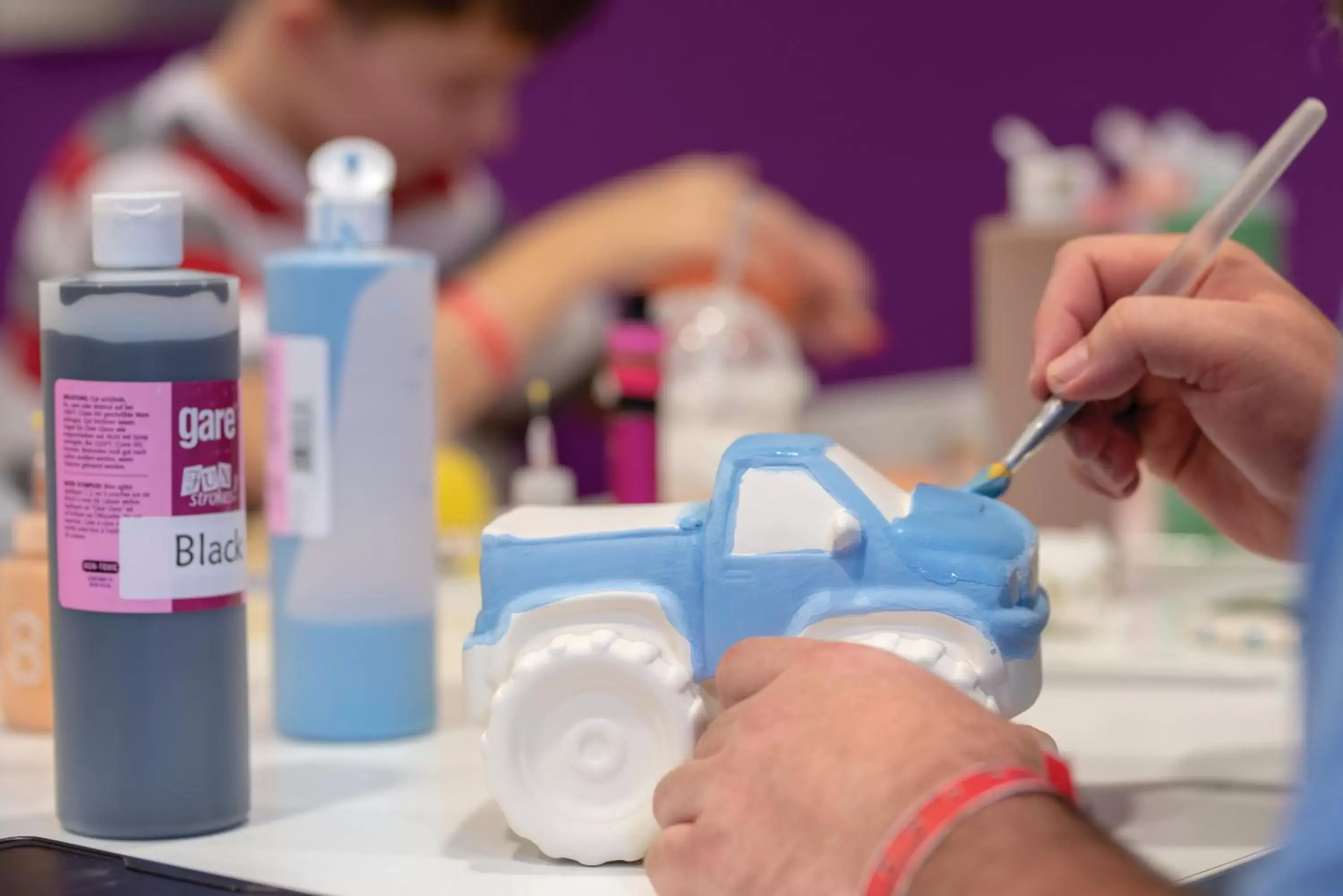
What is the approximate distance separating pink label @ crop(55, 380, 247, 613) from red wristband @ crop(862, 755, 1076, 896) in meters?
0.31

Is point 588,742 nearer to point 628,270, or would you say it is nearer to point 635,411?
point 635,411

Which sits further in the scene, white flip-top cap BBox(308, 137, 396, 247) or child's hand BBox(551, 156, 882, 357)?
child's hand BBox(551, 156, 882, 357)

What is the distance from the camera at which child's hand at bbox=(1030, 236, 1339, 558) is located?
76cm

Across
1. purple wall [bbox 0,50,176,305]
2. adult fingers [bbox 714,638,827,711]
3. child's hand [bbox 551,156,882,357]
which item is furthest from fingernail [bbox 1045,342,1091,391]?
purple wall [bbox 0,50,176,305]

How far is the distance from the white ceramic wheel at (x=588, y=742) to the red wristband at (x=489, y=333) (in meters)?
1.47

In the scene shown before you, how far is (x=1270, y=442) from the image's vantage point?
805 mm

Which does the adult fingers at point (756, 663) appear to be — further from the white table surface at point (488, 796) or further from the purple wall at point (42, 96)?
the purple wall at point (42, 96)

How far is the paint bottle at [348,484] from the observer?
853 mm

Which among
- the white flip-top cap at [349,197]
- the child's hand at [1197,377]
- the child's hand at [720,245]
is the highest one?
the child's hand at [720,245]

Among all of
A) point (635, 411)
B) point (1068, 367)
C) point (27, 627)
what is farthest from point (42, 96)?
point (1068, 367)

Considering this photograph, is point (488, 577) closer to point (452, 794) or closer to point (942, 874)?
point (452, 794)

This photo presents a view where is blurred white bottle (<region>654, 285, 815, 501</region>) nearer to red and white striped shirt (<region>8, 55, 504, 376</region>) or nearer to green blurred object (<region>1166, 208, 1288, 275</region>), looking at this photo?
green blurred object (<region>1166, 208, 1288, 275</region>)

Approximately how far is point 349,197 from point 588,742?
345 millimetres

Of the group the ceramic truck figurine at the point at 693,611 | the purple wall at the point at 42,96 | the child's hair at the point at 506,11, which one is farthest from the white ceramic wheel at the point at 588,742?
the purple wall at the point at 42,96
